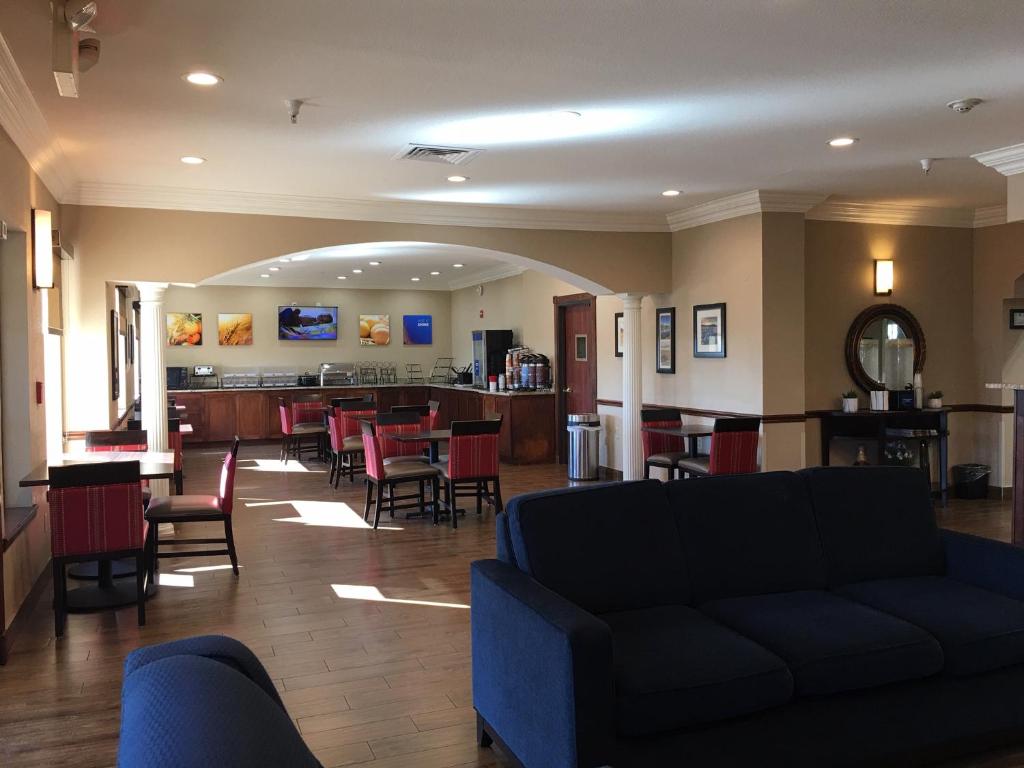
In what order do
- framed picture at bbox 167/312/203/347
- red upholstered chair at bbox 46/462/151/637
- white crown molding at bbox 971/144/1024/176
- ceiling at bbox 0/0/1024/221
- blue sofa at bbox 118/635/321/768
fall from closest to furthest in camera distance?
blue sofa at bbox 118/635/321/768
ceiling at bbox 0/0/1024/221
red upholstered chair at bbox 46/462/151/637
white crown molding at bbox 971/144/1024/176
framed picture at bbox 167/312/203/347

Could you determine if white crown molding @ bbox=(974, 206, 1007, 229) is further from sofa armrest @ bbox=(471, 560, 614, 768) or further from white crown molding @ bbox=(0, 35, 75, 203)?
white crown molding @ bbox=(0, 35, 75, 203)

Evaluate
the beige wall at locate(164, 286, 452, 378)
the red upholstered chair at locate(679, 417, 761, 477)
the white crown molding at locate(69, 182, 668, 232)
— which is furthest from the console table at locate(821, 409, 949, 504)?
the beige wall at locate(164, 286, 452, 378)

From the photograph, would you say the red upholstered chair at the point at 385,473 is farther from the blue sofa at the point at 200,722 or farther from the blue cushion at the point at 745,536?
the blue sofa at the point at 200,722

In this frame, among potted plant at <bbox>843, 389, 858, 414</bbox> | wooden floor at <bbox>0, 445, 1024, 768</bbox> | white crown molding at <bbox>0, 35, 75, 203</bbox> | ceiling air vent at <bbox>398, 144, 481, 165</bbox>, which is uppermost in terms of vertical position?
ceiling air vent at <bbox>398, 144, 481, 165</bbox>

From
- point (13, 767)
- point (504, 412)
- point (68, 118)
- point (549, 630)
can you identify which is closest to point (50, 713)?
point (13, 767)

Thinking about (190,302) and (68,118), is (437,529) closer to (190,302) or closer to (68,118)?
(68,118)

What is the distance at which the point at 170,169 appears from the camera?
6016 mm

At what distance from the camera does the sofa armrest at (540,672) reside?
2.36 metres

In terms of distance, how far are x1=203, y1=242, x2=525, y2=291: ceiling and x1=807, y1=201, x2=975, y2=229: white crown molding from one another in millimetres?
3703

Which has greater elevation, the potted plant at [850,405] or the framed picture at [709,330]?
the framed picture at [709,330]

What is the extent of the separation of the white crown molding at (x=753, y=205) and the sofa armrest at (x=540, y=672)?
16.8ft

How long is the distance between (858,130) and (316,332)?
11151mm

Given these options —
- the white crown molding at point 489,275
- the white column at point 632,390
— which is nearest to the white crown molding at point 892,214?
the white column at point 632,390

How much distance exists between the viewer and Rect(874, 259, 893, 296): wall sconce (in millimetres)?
7895
